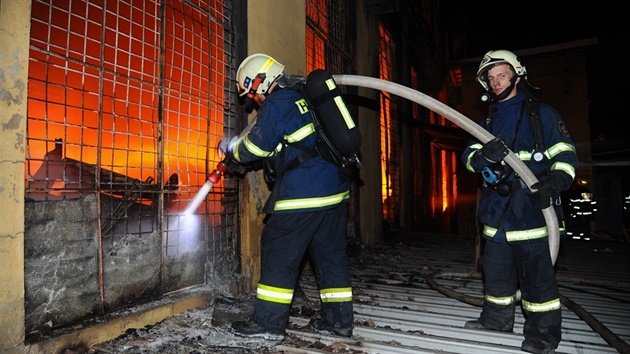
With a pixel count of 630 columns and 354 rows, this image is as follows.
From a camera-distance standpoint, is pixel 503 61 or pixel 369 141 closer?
pixel 503 61

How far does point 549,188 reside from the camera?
2.79 metres

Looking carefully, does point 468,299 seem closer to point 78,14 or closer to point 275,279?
point 275,279

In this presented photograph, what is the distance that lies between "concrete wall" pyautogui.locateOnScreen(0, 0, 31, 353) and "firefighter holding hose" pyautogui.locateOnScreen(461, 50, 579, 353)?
3032mm

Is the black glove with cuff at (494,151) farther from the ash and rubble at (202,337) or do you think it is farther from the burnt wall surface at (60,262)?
the burnt wall surface at (60,262)

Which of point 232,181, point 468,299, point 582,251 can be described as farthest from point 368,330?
point 582,251

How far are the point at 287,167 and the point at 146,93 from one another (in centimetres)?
151

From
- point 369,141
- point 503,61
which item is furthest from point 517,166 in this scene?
point 369,141

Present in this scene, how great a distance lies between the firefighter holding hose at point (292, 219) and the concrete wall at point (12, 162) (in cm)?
137

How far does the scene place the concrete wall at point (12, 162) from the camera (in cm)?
225

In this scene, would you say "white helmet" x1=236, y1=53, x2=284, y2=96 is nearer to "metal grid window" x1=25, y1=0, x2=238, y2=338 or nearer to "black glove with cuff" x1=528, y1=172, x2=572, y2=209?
"metal grid window" x1=25, y1=0, x2=238, y2=338

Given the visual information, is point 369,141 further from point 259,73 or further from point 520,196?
point 520,196

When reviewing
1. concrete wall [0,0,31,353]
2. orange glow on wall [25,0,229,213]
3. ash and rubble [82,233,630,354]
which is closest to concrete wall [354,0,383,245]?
ash and rubble [82,233,630,354]

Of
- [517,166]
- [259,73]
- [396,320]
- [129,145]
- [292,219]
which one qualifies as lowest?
[396,320]

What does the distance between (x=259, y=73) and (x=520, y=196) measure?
2272mm
